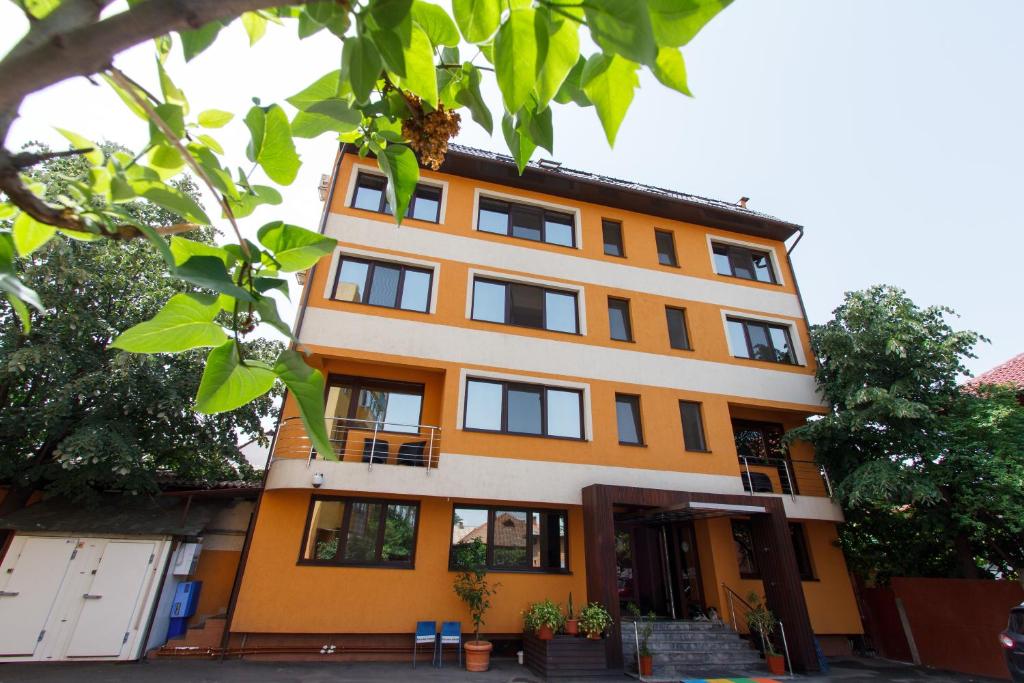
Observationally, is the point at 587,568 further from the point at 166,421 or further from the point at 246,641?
the point at 166,421

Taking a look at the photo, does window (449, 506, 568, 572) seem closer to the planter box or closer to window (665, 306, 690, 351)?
the planter box

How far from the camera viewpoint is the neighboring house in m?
9.57

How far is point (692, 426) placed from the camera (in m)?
12.4

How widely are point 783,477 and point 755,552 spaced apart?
9.43 ft

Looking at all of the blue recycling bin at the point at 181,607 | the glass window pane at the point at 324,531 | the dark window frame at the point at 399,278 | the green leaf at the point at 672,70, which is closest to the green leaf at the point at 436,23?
the green leaf at the point at 672,70

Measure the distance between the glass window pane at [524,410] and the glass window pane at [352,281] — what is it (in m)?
4.21

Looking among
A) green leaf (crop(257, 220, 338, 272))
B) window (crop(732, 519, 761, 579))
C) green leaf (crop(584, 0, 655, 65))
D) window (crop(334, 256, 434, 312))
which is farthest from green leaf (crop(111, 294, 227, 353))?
window (crop(732, 519, 761, 579))

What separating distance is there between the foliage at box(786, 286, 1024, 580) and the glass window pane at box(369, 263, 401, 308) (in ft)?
33.7

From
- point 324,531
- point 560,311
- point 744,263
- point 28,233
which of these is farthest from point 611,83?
point 744,263

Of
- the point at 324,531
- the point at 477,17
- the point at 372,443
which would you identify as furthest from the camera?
the point at 372,443

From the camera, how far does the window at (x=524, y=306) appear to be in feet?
40.6

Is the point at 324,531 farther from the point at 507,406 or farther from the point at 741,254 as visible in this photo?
the point at 741,254

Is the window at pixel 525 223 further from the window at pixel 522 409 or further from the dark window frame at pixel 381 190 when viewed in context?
the window at pixel 522 409

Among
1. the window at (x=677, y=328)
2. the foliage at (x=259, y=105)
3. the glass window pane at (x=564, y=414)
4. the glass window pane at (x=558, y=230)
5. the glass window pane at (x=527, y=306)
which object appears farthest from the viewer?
the glass window pane at (x=558, y=230)
